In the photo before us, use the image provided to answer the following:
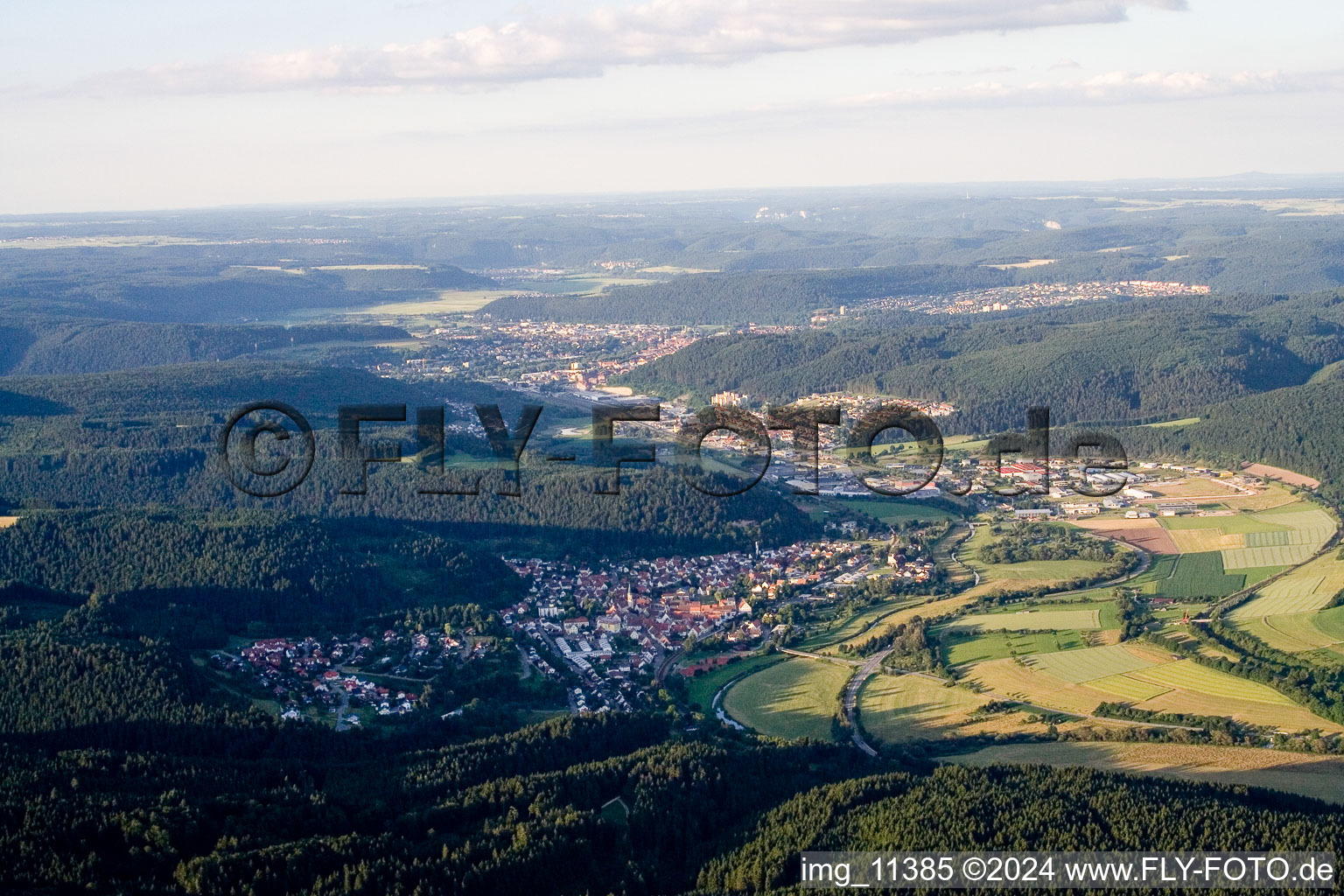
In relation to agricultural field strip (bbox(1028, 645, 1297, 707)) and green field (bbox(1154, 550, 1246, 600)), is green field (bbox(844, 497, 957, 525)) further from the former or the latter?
agricultural field strip (bbox(1028, 645, 1297, 707))

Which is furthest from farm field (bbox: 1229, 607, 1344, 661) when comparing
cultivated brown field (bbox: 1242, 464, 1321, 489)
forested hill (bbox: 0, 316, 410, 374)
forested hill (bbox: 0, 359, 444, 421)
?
forested hill (bbox: 0, 316, 410, 374)

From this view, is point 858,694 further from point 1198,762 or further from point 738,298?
point 738,298

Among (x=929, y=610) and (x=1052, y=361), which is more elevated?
(x=1052, y=361)

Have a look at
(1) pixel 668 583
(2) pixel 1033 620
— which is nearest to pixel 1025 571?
(2) pixel 1033 620

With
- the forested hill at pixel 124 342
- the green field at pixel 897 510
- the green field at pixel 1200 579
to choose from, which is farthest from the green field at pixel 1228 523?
the forested hill at pixel 124 342

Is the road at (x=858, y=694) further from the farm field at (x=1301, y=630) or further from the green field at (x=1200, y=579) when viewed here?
the green field at (x=1200, y=579)
